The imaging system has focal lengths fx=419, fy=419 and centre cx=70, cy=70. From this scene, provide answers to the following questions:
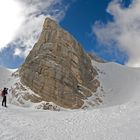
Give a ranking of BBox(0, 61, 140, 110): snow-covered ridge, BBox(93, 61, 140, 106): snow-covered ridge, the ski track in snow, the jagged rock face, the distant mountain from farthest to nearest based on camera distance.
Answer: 1. BBox(93, 61, 140, 106): snow-covered ridge
2. the jagged rock face
3. BBox(0, 61, 140, 110): snow-covered ridge
4. the distant mountain
5. the ski track in snow

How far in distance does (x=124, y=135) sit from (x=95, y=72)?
12730 centimetres

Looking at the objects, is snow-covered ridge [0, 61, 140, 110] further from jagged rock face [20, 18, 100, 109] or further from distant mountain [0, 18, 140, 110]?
jagged rock face [20, 18, 100, 109]

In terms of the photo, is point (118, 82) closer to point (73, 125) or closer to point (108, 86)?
point (108, 86)

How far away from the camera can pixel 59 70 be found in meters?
134

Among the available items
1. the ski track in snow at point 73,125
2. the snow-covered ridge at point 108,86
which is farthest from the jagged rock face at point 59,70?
the ski track in snow at point 73,125

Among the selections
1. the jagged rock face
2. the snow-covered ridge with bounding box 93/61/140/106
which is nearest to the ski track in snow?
the jagged rock face

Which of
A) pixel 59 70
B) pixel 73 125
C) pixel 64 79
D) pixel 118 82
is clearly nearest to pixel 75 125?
pixel 73 125

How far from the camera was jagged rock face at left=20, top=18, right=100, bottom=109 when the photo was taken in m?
125

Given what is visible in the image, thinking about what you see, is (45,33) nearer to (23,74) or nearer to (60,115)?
(23,74)

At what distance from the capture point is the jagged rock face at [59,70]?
Answer: 125312mm

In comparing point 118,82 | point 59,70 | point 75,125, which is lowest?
point 75,125

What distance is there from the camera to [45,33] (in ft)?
484

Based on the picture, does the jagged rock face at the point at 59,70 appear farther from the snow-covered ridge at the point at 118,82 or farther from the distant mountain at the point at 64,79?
the snow-covered ridge at the point at 118,82

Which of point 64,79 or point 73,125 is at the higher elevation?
point 64,79
